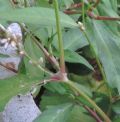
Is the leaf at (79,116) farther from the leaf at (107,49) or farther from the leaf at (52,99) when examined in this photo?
the leaf at (107,49)

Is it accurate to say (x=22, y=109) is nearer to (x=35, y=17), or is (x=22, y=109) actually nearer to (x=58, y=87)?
(x=58, y=87)

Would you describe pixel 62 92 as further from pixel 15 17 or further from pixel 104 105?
pixel 15 17

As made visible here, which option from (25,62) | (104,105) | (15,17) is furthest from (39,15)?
(104,105)

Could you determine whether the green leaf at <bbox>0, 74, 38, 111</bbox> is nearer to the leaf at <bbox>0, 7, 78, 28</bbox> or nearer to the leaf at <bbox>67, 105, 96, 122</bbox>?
the leaf at <bbox>0, 7, 78, 28</bbox>

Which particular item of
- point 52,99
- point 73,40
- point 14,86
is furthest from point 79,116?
point 14,86

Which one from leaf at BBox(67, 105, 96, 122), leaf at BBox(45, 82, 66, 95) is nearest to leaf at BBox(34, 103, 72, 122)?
leaf at BBox(45, 82, 66, 95)

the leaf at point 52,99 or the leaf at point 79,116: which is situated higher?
the leaf at point 52,99

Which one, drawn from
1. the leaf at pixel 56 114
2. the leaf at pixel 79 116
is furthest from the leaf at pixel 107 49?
the leaf at pixel 79 116
